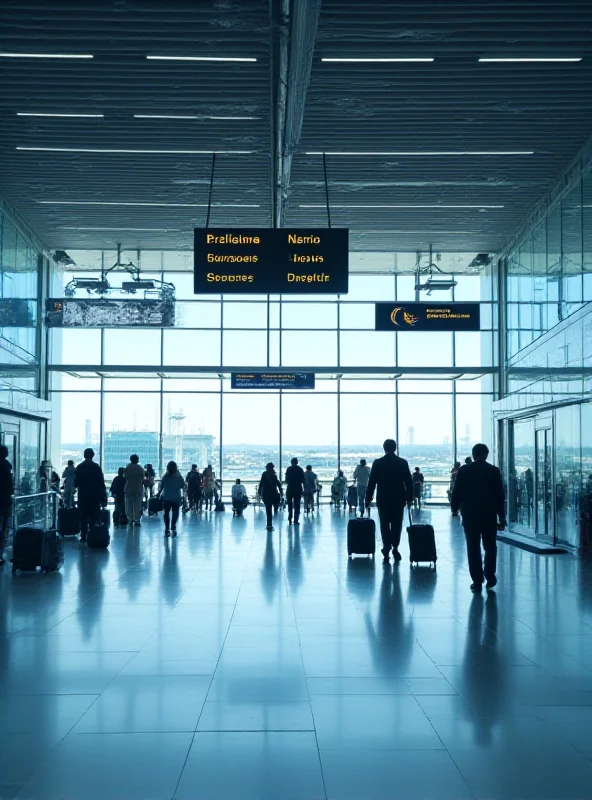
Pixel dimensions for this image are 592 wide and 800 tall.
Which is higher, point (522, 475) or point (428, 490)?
point (522, 475)

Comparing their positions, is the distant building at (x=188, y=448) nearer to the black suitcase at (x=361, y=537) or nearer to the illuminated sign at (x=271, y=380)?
the illuminated sign at (x=271, y=380)

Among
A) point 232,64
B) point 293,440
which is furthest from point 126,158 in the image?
point 293,440

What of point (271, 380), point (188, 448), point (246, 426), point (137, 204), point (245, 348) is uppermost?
point (137, 204)

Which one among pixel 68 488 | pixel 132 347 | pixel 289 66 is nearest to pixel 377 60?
pixel 289 66

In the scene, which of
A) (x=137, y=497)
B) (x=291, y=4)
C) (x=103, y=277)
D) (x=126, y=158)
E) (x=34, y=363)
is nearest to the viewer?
(x=291, y=4)

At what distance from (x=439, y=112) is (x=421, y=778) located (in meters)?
11.4

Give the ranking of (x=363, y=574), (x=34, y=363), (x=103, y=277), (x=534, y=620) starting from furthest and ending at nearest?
(x=103, y=277)
(x=34, y=363)
(x=363, y=574)
(x=534, y=620)

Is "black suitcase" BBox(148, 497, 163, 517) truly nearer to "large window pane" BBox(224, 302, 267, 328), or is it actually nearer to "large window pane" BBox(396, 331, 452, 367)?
"large window pane" BBox(224, 302, 267, 328)

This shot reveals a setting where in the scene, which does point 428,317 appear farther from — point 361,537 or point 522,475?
point 361,537

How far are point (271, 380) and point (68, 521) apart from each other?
11.2 meters

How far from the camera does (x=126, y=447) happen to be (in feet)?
98.6

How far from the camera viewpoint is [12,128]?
14344 mm

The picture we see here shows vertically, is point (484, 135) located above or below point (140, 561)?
above

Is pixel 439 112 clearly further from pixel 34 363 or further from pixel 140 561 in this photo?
pixel 34 363
